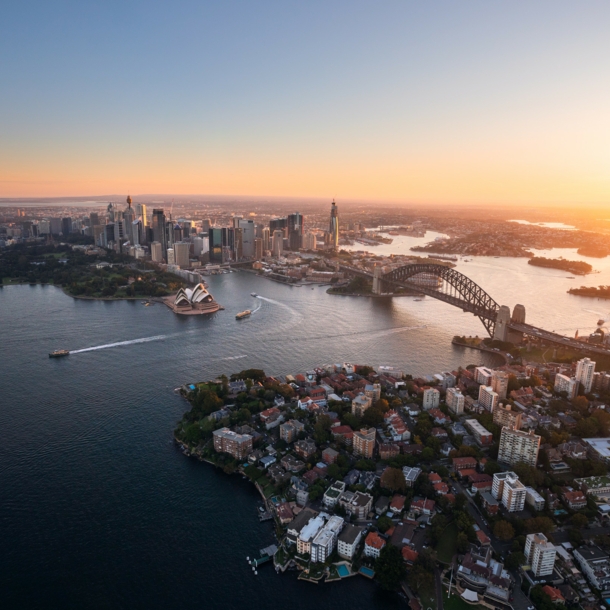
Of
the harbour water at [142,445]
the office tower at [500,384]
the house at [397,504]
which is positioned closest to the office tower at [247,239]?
the harbour water at [142,445]

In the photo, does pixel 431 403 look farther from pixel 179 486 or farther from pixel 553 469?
pixel 179 486

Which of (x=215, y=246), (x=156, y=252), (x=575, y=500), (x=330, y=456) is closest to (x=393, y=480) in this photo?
(x=330, y=456)

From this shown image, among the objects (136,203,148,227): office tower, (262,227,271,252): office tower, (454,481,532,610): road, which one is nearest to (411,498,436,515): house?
(454,481,532,610): road

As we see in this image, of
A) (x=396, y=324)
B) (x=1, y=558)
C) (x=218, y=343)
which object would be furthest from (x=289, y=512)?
(x=396, y=324)

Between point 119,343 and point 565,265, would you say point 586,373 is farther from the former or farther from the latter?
point 565,265

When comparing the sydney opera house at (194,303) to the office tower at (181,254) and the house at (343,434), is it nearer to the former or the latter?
the office tower at (181,254)

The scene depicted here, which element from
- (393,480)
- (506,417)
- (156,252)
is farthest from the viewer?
(156,252)

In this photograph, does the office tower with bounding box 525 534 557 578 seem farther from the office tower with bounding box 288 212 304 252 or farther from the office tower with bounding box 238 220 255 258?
the office tower with bounding box 288 212 304 252
